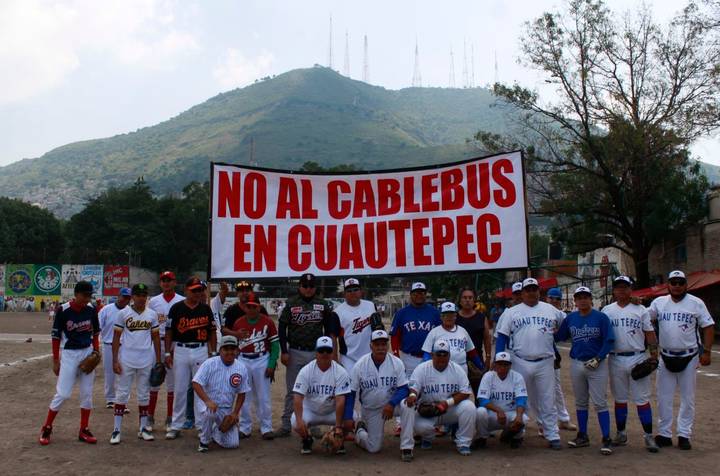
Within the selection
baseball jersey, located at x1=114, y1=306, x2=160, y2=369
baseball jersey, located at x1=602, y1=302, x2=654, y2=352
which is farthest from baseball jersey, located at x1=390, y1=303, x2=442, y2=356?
baseball jersey, located at x1=114, y1=306, x2=160, y2=369

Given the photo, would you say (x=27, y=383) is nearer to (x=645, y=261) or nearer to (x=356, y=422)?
(x=356, y=422)

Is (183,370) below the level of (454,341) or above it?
below

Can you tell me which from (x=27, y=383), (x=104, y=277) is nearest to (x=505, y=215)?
(x=27, y=383)

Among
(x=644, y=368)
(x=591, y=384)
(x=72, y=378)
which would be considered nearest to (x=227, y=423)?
(x=72, y=378)

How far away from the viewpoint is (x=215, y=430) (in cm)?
786

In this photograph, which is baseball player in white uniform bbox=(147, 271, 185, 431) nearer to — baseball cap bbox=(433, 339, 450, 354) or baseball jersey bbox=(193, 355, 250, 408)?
baseball jersey bbox=(193, 355, 250, 408)

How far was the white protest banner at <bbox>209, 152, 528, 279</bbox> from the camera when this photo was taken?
975 centimetres

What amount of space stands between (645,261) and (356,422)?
2761 centimetres

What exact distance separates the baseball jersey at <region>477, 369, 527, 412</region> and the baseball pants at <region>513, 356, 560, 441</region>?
0.26 m

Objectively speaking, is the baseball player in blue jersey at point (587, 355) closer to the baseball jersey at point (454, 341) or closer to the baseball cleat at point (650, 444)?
the baseball cleat at point (650, 444)

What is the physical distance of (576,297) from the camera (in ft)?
26.7

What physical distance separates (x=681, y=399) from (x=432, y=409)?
10.4 feet

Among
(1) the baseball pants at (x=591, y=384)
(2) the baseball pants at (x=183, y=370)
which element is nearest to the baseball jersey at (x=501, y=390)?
(1) the baseball pants at (x=591, y=384)

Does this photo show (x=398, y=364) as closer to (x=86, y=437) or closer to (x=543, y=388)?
(x=543, y=388)
